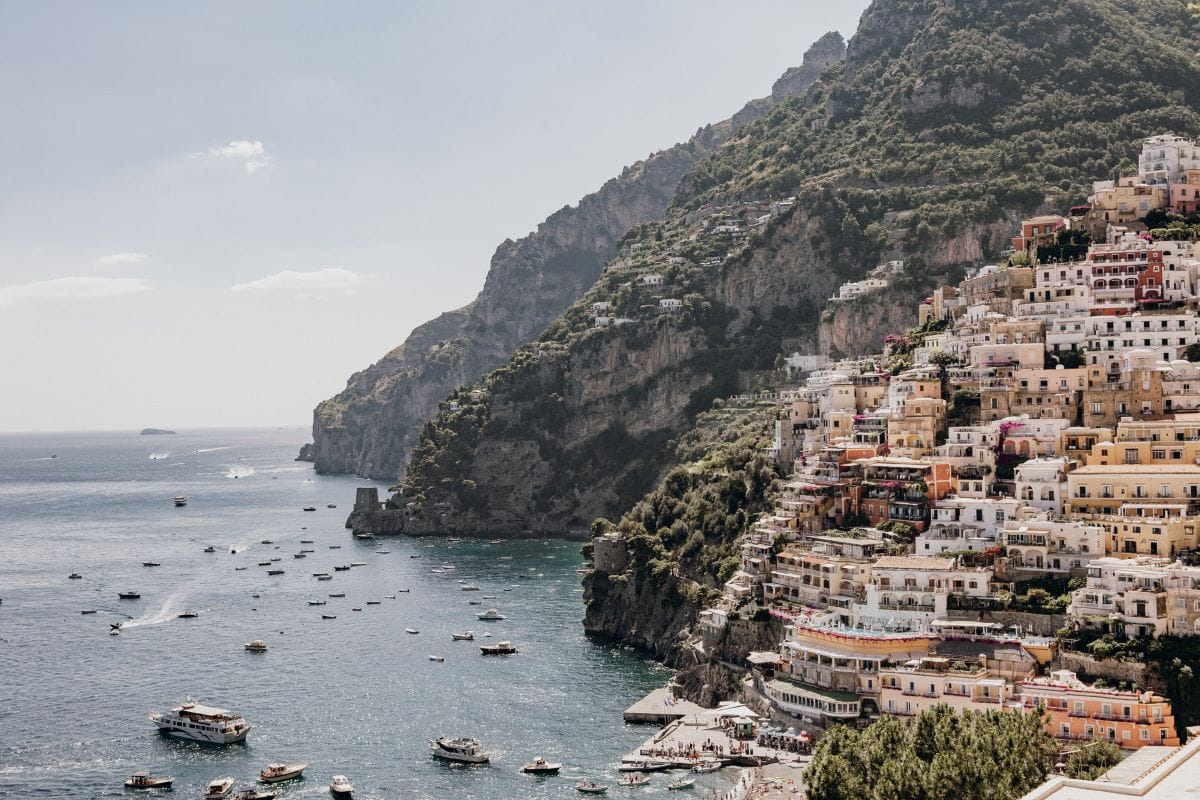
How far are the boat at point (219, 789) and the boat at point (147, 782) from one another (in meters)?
2.48

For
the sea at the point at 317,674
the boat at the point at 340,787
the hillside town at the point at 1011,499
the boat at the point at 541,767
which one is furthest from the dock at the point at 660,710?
the boat at the point at 340,787

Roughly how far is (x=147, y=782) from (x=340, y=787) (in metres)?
10.9

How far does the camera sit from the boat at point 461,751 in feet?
267

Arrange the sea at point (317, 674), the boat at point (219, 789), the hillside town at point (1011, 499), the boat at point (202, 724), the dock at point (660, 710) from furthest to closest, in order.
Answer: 1. the dock at point (660, 710)
2. the boat at point (202, 724)
3. the sea at point (317, 674)
4. the boat at point (219, 789)
5. the hillside town at point (1011, 499)

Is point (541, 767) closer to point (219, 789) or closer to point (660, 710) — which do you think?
point (660, 710)

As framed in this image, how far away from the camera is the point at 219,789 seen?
7681 cm

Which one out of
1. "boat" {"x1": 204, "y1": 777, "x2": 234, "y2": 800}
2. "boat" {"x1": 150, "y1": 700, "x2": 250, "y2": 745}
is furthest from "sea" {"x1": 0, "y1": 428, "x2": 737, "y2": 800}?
"boat" {"x1": 204, "y1": 777, "x2": 234, "y2": 800}

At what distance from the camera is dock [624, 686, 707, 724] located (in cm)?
8694

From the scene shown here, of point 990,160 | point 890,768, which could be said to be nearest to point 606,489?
point 990,160

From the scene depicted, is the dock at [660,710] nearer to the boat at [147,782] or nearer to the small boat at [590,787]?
the small boat at [590,787]

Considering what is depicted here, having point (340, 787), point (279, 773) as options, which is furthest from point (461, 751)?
point (279, 773)

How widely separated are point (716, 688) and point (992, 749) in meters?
35.0

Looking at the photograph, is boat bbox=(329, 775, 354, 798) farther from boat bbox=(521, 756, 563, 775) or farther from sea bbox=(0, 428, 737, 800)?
boat bbox=(521, 756, 563, 775)

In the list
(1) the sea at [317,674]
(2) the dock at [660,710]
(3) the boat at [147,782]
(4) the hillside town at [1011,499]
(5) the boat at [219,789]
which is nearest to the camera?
(4) the hillside town at [1011,499]
